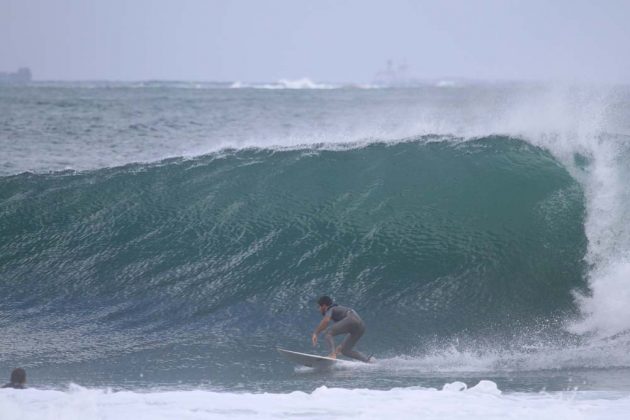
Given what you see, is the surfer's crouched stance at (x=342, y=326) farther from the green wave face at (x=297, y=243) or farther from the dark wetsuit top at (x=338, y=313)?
the green wave face at (x=297, y=243)

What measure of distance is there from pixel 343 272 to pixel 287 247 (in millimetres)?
1247

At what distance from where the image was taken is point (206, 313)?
11.3 metres

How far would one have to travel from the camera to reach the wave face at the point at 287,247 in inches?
435

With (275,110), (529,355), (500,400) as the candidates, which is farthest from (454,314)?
(275,110)

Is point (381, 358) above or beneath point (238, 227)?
beneath

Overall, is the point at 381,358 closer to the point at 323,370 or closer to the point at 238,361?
the point at 323,370

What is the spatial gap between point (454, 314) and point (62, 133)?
22866mm

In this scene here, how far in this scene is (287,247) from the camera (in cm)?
1312

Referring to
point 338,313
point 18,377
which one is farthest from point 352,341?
point 18,377

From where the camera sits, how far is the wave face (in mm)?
11039

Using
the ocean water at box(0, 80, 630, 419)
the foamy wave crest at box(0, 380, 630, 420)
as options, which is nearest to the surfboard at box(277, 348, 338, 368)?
the ocean water at box(0, 80, 630, 419)

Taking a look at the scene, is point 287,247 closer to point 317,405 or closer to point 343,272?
point 343,272

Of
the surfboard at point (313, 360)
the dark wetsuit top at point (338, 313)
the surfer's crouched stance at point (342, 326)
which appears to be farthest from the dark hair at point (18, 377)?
the dark wetsuit top at point (338, 313)

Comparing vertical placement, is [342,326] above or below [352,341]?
above
